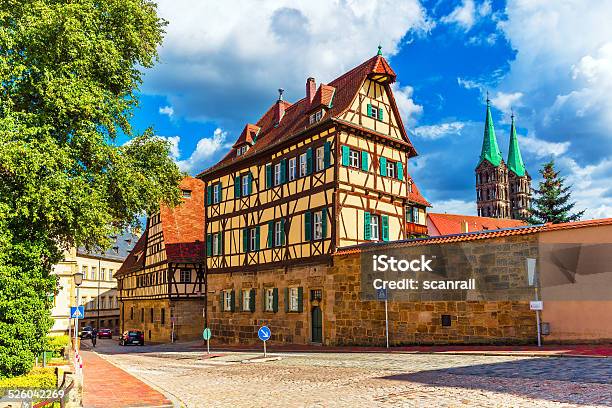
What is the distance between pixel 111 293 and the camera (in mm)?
74000

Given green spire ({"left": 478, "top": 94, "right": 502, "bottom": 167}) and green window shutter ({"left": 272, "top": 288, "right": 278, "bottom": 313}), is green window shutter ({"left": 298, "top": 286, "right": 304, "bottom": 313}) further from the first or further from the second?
green spire ({"left": 478, "top": 94, "right": 502, "bottom": 167})

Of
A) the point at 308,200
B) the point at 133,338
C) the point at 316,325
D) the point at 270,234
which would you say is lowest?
the point at 133,338

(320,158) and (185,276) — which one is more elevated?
(320,158)

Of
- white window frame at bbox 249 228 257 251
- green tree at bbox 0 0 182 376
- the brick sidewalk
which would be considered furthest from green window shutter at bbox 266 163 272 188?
the brick sidewalk

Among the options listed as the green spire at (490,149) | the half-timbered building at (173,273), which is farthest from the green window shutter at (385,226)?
the green spire at (490,149)

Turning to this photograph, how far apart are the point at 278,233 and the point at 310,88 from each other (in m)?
8.77

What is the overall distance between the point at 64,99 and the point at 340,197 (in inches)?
571

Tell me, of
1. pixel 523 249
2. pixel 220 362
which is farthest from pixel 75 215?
pixel 523 249

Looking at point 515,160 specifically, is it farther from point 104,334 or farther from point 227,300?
point 227,300

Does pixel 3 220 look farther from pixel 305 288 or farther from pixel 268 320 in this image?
A: pixel 268 320

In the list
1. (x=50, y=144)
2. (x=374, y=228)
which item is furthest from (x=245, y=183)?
(x=50, y=144)

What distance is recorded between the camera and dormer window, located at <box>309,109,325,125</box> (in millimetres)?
30806

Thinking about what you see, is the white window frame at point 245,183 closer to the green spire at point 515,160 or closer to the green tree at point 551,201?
the green tree at point 551,201

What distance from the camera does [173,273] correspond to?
4550 cm
